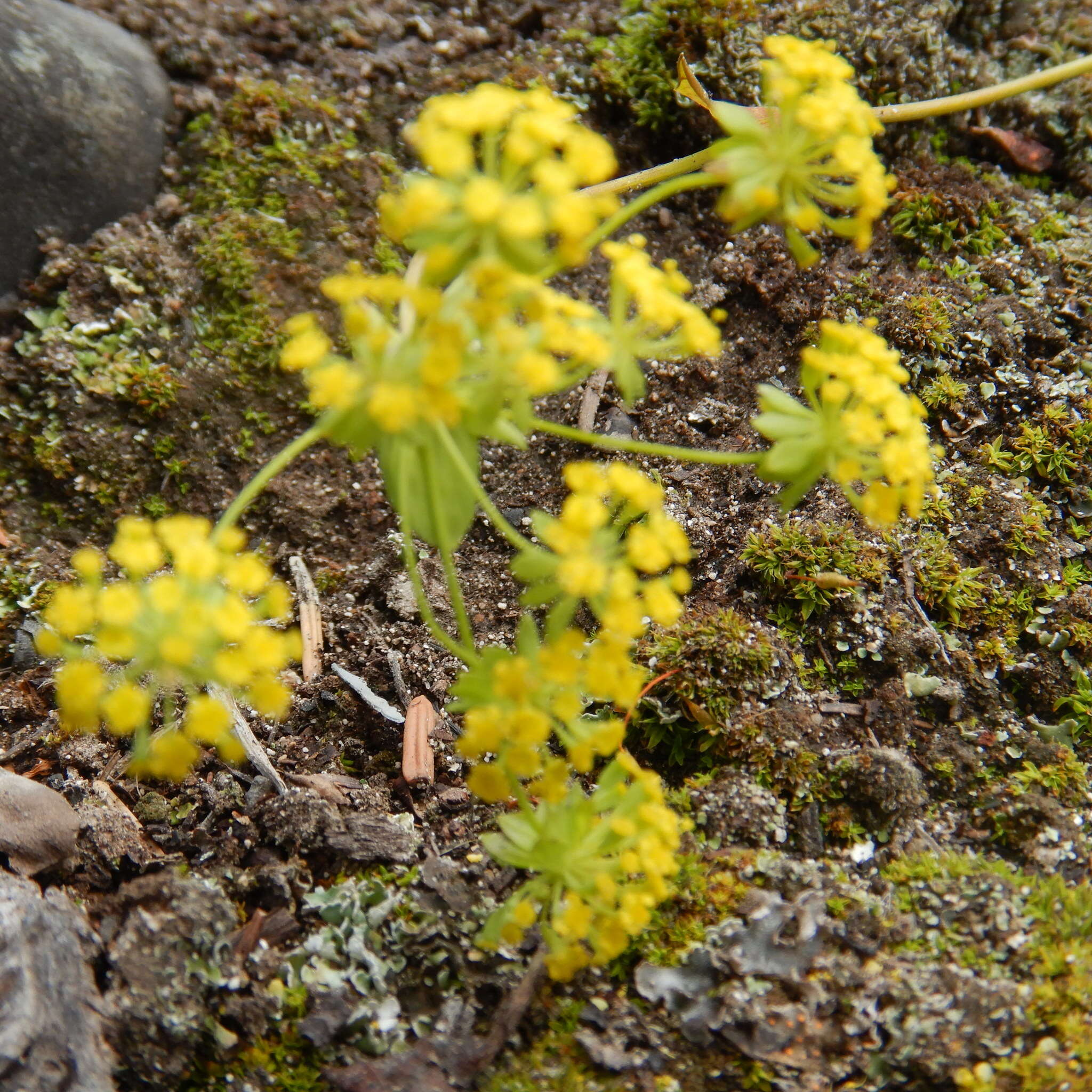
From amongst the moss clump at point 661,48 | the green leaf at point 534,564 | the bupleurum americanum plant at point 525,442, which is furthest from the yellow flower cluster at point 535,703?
the moss clump at point 661,48

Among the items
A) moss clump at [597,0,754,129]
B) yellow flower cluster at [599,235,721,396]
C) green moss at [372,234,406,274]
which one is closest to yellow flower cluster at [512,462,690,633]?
yellow flower cluster at [599,235,721,396]

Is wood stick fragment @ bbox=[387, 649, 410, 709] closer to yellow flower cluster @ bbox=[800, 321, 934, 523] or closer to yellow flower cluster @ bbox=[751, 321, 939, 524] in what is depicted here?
yellow flower cluster @ bbox=[751, 321, 939, 524]

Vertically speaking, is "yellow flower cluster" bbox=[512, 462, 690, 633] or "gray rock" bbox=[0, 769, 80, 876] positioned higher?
"yellow flower cluster" bbox=[512, 462, 690, 633]

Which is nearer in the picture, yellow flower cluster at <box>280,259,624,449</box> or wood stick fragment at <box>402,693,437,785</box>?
yellow flower cluster at <box>280,259,624,449</box>

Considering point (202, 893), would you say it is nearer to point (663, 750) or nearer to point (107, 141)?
point (663, 750)

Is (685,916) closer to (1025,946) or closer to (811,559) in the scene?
(1025,946)

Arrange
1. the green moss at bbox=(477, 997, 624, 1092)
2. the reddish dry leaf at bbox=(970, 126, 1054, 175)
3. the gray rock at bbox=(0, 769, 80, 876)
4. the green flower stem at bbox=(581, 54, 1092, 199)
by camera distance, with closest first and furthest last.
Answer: the green moss at bbox=(477, 997, 624, 1092) < the gray rock at bbox=(0, 769, 80, 876) < the green flower stem at bbox=(581, 54, 1092, 199) < the reddish dry leaf at bbox=(970, 126, 1054, 175)
